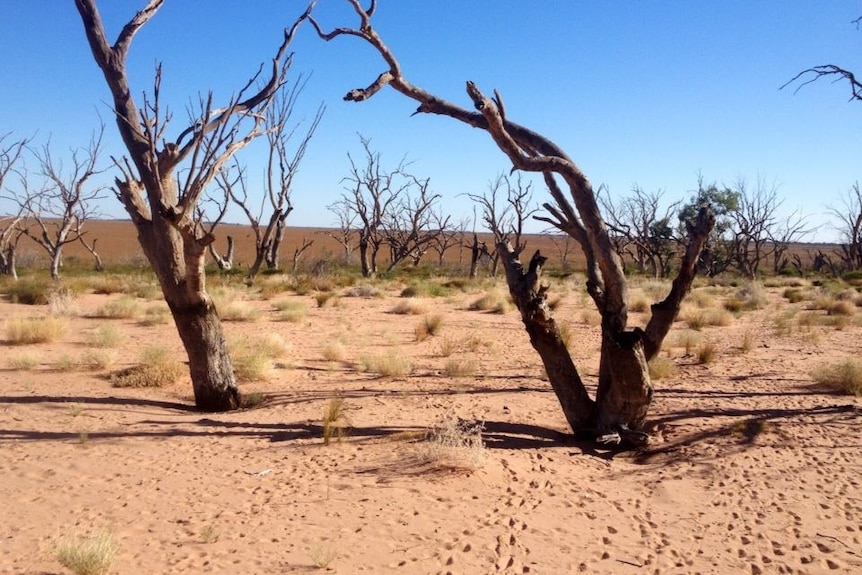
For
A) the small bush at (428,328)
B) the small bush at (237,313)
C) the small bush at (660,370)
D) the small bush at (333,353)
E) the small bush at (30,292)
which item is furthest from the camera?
the small bush at (30,292)

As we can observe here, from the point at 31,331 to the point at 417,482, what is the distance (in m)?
9.18

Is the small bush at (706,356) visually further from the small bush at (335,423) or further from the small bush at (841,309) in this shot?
the small bush at (841,309)

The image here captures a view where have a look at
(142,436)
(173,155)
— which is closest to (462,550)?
(142,436)

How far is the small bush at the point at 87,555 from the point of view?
157 inches

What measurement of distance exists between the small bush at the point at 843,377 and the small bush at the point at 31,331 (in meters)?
12.4

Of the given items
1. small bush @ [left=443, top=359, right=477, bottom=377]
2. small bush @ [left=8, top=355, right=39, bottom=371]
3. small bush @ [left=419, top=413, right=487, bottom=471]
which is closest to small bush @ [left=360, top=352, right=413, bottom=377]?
small bush @ [left=443, top=359, right=477, bottom=377]

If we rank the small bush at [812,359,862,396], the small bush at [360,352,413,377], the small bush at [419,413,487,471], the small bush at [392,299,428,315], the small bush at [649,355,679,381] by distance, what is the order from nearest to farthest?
1. the small bush at [419,413,487,471]
2. the small bush at [812,359,862,396]
3. the small bush at [649,355,679,381]
4. the small bush at [360,352,413,377]
5. the small bush at [392,299,428,315]

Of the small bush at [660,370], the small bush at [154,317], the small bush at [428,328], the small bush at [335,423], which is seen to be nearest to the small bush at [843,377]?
the small bush at [660,370]

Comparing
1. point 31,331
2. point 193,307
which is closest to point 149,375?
point 193,307

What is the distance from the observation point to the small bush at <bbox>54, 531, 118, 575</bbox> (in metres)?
3.99

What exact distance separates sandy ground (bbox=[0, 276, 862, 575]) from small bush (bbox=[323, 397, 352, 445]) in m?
0.12

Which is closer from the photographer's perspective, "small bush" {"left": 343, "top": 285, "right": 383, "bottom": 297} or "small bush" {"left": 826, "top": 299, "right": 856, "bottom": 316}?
"small bush" {"left": 826, "top": 299, "right": 856, "bottom": 316}

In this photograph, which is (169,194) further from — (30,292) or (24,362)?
(30,292)

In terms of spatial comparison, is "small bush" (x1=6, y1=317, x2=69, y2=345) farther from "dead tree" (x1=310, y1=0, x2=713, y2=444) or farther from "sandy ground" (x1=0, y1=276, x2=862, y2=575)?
"dead tree" (x1=310, y1=0, x2=713, y2=444)
